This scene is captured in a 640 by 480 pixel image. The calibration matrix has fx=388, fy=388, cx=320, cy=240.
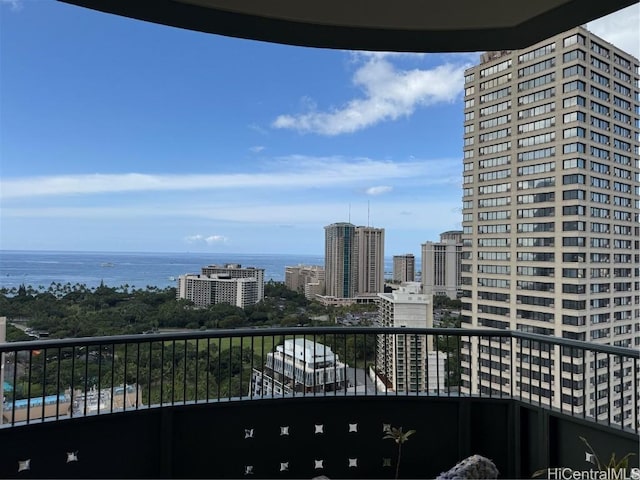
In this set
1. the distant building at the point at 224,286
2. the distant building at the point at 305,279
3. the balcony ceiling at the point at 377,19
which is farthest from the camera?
the distant building at the point at 305,279

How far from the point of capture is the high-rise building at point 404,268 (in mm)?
4098

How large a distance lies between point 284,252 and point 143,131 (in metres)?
2.29

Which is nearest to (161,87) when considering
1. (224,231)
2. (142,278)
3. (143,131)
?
(143,131)

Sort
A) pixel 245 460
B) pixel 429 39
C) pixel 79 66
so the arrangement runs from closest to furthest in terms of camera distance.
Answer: pixel 429 39, pixel 245 460, pixel 79 66

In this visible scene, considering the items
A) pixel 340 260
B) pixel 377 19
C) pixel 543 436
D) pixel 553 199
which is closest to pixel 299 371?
pixel 340 260

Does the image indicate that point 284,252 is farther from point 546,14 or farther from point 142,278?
point 546,14

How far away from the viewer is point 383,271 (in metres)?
4.20

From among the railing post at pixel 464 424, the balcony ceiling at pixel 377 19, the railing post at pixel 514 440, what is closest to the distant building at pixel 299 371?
the railing post at pixel 464 424

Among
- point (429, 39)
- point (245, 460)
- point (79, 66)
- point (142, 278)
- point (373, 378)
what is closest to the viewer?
point (429, 39)

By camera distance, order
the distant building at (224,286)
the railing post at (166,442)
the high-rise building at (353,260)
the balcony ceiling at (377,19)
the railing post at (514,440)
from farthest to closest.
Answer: the high-rise building at (353,260) < the distant building at (224,286) < the railing post at (514,440) < the railing post at (166,442) < the balcony ceiling at (377,19)

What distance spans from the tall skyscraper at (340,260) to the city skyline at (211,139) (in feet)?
0.47

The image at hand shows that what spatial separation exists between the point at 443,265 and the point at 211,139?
3291 millimetres

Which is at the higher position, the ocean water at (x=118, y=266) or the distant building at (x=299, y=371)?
the ocean water at (x=118, y=266)

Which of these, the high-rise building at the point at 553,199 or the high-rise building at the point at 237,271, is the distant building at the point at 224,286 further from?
the high-rise building at the point at 553,199
